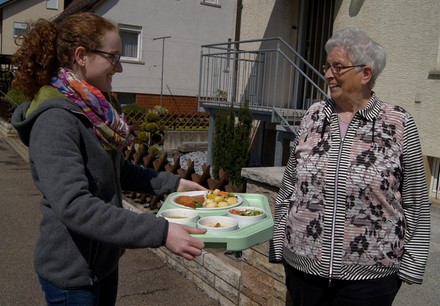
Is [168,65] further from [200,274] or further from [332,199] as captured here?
[332,199]

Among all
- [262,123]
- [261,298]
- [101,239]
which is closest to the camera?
[101,239]

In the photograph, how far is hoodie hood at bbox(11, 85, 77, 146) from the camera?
5.61ft

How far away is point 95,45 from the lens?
1840mm

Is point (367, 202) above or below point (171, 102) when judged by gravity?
below

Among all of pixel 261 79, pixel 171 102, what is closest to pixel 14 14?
pixel 171 102

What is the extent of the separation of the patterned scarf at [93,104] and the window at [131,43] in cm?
1695

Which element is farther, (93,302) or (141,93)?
(141,93)

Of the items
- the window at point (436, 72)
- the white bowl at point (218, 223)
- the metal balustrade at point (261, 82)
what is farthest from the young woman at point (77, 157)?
the metal balustrade at point (261, 82)

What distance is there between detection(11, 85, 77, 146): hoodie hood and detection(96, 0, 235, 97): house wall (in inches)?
645

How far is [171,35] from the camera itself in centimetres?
1936

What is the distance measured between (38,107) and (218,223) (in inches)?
33.2

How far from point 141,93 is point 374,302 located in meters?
17.3

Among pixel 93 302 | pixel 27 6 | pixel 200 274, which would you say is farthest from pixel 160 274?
pixel 27 6

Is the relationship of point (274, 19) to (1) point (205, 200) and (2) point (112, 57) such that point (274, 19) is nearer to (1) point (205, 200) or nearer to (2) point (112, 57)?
(1) point (205, 200)
